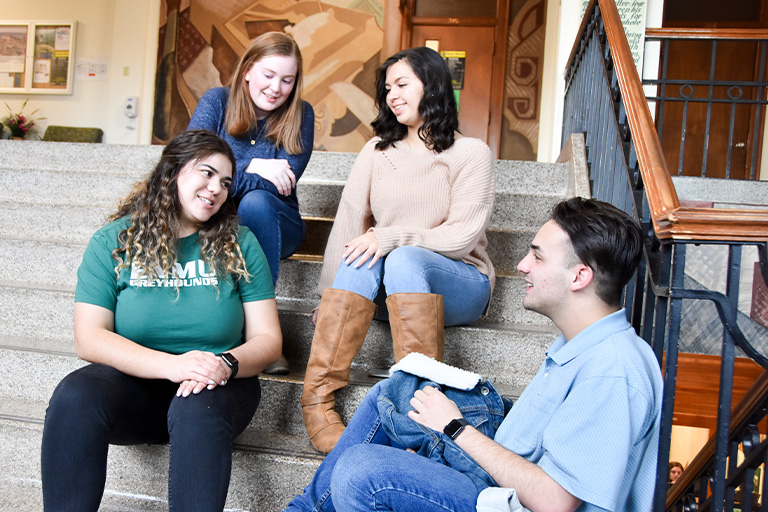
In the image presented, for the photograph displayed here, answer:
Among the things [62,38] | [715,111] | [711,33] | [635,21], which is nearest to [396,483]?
[711,33]

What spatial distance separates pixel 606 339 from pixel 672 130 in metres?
5.29

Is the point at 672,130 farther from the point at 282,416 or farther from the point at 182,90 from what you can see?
the point at 282,416

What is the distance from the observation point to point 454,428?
1084mm

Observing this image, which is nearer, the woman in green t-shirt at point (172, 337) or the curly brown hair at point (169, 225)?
the woman in green t-shirt at point (172, 337)

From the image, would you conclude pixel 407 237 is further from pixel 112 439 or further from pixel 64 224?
pixel 64 224

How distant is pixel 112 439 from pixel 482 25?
17.1 ft

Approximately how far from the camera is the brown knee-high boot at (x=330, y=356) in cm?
166

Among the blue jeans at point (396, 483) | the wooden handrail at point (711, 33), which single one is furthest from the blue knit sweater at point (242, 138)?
the wooden handrail at point (711, 33)

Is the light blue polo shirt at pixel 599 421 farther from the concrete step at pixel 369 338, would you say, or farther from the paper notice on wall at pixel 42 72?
the paper notice on wall at pixel 42 72

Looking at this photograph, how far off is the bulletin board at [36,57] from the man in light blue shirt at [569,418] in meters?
6.31

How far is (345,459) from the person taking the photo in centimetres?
112

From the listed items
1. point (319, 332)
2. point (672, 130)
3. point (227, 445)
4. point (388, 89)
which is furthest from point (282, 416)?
point (672, 130)

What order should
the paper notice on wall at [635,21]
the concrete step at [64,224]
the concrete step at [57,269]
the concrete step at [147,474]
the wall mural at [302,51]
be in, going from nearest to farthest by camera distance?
the concrete step at [147,474], the concrete step at [57,269], the concrete step at [64,224], the paper notice on wall at [635,21], the wall mural at [302,51]

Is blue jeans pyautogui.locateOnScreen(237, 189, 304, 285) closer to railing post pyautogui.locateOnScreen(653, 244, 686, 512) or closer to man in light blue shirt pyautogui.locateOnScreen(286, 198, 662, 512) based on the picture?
man in light blue shirt pyautogui.locateOnScreen(286, 198, 662, 512)
